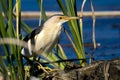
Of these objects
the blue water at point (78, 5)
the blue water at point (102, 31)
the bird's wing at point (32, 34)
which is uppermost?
the blue water at point (78, 5)

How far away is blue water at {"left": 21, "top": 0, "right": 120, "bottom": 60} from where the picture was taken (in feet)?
19.7

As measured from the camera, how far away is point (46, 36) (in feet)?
13.0

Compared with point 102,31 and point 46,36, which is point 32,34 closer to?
point 46,36

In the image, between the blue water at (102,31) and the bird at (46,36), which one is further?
the blue water at (102,31)

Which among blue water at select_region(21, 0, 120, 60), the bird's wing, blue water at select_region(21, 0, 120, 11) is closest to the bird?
the bird's wing

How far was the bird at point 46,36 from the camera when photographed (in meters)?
3.90

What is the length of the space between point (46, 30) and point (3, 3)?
2.70 feet

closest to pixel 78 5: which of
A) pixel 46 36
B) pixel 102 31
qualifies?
pixel 102 31

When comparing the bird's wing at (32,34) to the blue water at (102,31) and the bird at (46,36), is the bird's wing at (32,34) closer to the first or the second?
the bird at (46,36)

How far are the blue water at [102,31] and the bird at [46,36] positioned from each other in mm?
1116

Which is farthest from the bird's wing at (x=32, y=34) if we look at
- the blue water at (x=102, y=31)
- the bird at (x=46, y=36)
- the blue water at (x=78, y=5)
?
the blue water at (x=78, y=5)

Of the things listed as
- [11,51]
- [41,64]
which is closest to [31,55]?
[41,64]

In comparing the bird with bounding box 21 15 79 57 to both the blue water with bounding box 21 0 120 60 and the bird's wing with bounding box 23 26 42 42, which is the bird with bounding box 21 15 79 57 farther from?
the blue water with bounding box 21 0 120 60

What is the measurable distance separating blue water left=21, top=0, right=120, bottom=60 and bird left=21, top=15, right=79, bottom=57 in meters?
1.12
